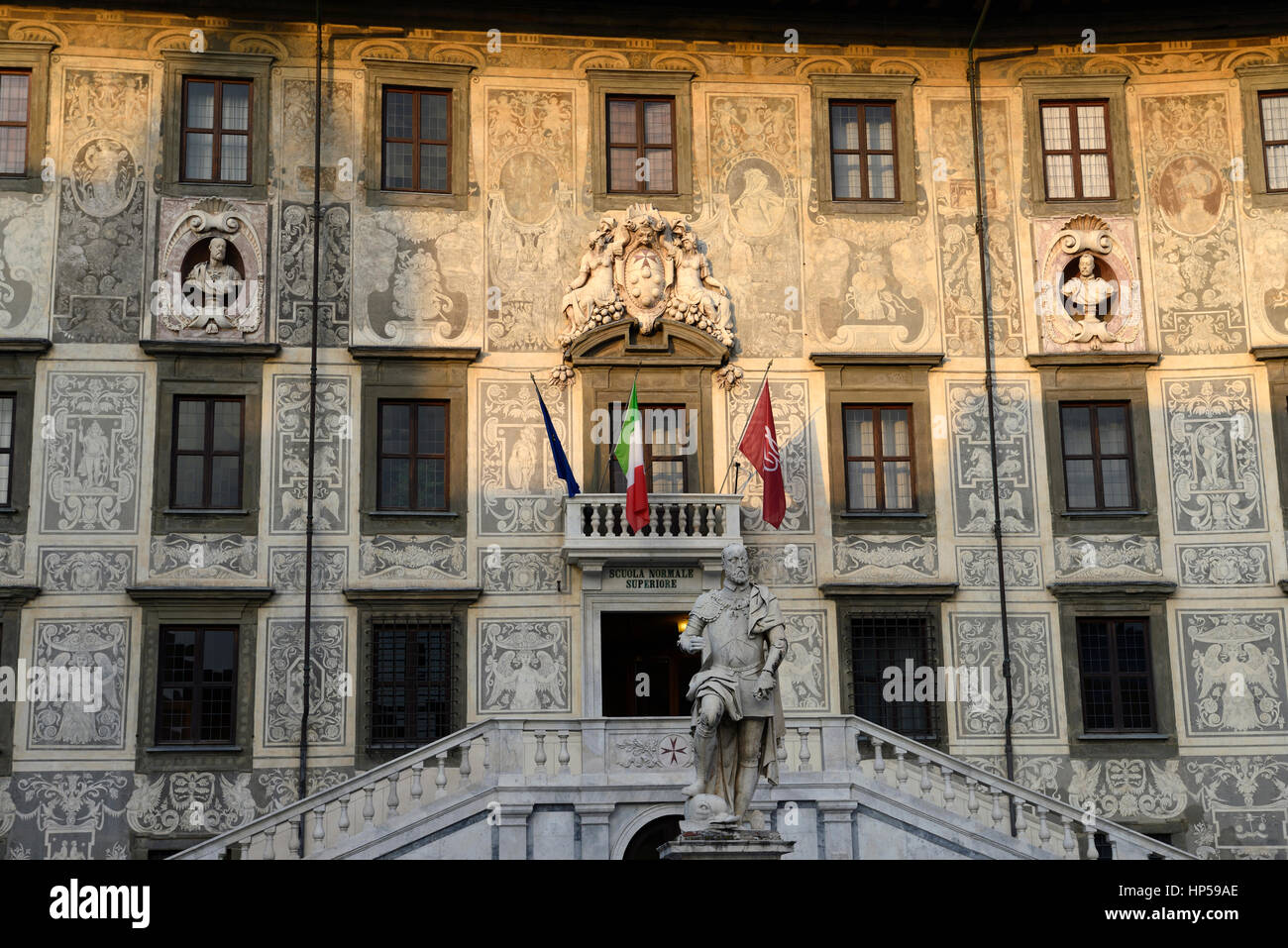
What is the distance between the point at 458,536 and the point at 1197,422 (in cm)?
1182

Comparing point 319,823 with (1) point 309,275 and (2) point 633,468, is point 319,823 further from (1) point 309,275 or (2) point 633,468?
(1) point 309,275

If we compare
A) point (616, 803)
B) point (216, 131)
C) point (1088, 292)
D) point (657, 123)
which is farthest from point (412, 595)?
point (1088, 292)

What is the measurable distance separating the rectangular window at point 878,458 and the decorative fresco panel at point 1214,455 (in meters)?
4.15

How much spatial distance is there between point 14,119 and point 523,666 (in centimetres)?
1170

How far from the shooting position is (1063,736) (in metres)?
25.2

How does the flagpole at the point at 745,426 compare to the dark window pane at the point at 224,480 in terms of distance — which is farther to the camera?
the flagpole at the point at 745,426

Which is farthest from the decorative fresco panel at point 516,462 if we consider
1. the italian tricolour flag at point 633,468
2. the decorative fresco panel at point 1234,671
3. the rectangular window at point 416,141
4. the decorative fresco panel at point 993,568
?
the decorative fresco panel at point 1234,671

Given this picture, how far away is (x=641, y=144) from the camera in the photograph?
2695 cm

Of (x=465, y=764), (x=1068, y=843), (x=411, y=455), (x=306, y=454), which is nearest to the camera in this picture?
(x=465, y=764)

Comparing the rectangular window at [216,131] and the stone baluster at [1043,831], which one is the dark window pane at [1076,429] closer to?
the stone baluster at [1043,831]

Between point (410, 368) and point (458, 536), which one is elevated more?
point (410, 368)

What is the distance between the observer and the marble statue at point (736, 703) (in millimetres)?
15945

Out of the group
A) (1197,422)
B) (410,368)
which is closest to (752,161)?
(410,368)

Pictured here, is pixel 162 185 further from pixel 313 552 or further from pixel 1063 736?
pixel 1063 736
